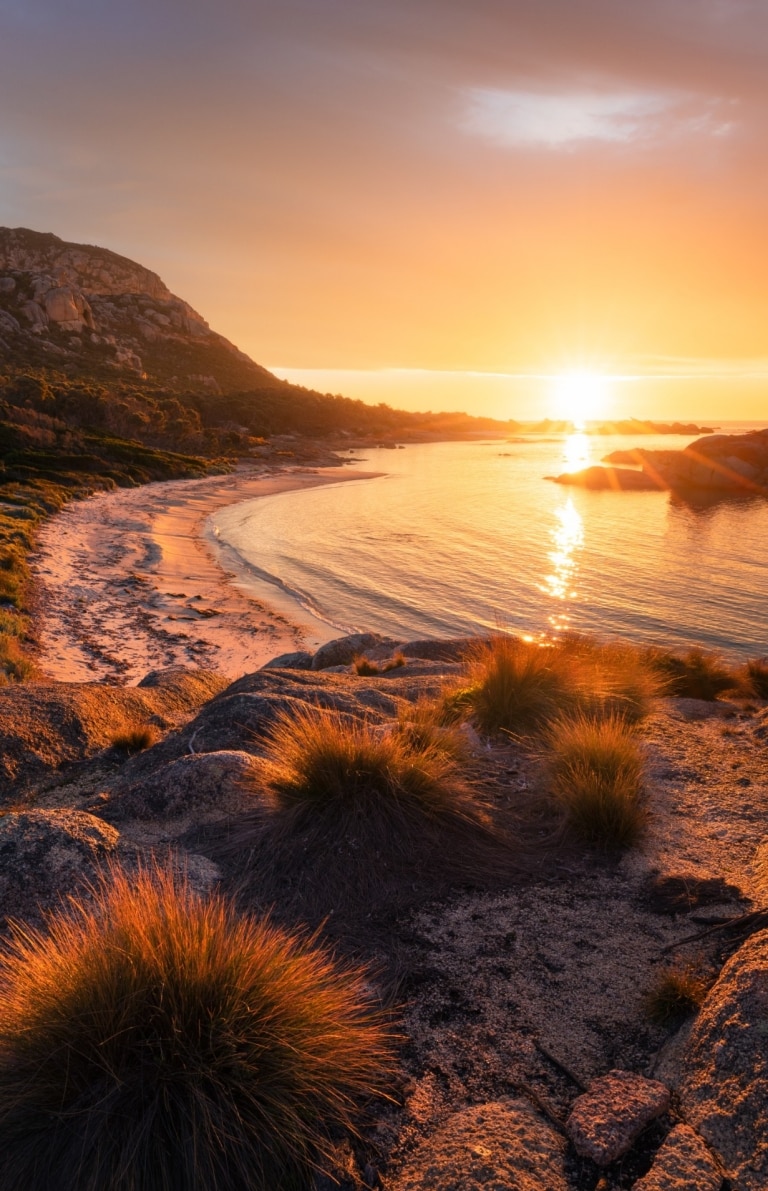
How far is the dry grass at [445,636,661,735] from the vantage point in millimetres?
8305

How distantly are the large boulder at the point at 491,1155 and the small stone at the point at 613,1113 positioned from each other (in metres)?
0.11

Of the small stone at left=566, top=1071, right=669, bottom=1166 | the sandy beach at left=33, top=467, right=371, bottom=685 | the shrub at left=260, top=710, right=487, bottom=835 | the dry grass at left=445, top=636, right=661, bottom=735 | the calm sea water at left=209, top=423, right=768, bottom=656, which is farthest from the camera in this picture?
the calm sea water at left=209, top=423, right=768, bottom=656

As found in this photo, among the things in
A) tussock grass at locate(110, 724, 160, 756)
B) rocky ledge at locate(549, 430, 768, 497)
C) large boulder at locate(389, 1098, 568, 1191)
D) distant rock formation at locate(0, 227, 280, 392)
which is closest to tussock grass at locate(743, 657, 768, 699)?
tussock grass at locate(110, 724, 160, 756)

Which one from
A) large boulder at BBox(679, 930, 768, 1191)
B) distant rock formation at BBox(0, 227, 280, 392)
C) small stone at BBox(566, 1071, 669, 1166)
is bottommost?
small stone at BBox(566, 1071, 669, 1166)

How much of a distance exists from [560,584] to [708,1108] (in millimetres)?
28242

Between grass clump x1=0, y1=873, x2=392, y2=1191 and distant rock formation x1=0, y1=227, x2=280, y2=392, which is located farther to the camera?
distant rock formation x1=0, y1=227, x2=280, y2=392

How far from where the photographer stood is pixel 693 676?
1215 centimetres

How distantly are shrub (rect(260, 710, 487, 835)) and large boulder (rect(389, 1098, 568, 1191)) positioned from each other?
2468 millimetres

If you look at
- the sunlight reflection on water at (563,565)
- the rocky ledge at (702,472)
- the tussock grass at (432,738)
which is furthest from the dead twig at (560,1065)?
the rocky ledge at (702,472)

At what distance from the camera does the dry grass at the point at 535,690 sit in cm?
830

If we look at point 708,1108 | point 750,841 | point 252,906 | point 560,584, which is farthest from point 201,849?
point 560,584

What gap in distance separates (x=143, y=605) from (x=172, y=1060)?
22.7 metres

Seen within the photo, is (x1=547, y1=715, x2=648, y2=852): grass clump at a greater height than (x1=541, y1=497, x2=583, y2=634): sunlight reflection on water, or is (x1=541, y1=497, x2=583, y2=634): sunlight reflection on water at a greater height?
(x1=547, y1=715, x2=648, y2=852): grass clump

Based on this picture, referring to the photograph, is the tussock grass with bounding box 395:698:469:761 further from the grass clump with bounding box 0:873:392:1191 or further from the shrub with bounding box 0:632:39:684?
the shrub with bounding box 0:632:39:684
